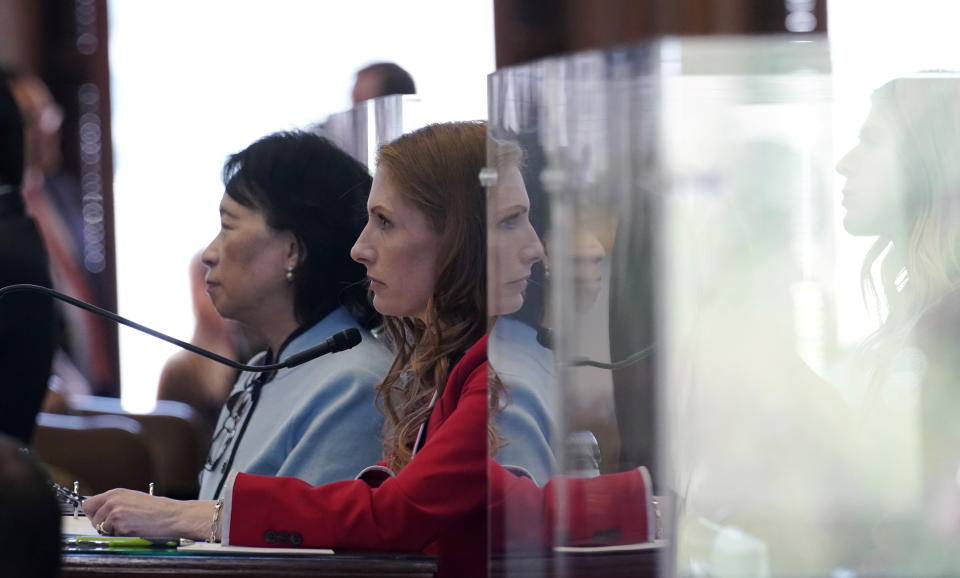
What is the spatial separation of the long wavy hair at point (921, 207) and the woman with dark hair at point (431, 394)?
268mm

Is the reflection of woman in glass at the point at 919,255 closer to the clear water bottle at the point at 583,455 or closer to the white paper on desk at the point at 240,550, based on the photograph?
the clear water bottle at the point at 583,455

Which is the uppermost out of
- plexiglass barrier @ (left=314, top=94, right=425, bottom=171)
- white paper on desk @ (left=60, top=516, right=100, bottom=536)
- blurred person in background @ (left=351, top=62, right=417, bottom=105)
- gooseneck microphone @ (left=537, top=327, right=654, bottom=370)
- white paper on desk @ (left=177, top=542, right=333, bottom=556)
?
blurred person in background @ (left=351, top=62, right=417, bottom=105)

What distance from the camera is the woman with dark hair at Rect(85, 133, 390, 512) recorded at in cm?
123

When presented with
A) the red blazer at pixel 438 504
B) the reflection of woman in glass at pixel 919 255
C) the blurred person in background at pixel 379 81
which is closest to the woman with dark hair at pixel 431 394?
the red blazer at pixel 438 504

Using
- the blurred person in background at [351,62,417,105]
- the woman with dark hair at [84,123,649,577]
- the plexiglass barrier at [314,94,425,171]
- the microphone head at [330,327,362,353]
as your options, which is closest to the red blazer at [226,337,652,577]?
the woman with dark hair at [84,123,649,577]

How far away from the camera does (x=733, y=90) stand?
3.08ft

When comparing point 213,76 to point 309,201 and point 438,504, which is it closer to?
point 309,201

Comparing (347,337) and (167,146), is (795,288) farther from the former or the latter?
(167,146)

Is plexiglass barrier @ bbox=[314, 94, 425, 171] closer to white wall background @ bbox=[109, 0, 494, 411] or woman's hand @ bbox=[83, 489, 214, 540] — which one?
woman's hand @ bbox=[83, 489, 214, 540]

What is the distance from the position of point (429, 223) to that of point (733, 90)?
0.33 metres

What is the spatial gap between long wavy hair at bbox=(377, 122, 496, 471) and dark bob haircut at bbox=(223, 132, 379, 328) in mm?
81

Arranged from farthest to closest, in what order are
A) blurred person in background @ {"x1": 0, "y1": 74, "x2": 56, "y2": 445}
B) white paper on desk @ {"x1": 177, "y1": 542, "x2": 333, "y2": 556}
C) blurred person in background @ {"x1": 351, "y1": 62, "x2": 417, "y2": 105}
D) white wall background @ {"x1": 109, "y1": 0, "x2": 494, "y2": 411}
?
white wall background @ {"x1": 109, "y1": 0, "x2": 494, "y2": 411}, blurred person in background @ {"x1": 351, "y1": 62, "x2": 417, "y2": 105}, blurred person in background @ {"x1": 0, "y1": 74, "x2": 56, "y2": 445}, white paper on desk @ {"x1": 177, "y1": 542, "x2": 333, "y2": 556}

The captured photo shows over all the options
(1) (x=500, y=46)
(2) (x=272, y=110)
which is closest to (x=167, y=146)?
(2) (x=272, y=110)

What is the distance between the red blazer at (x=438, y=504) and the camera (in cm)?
101
